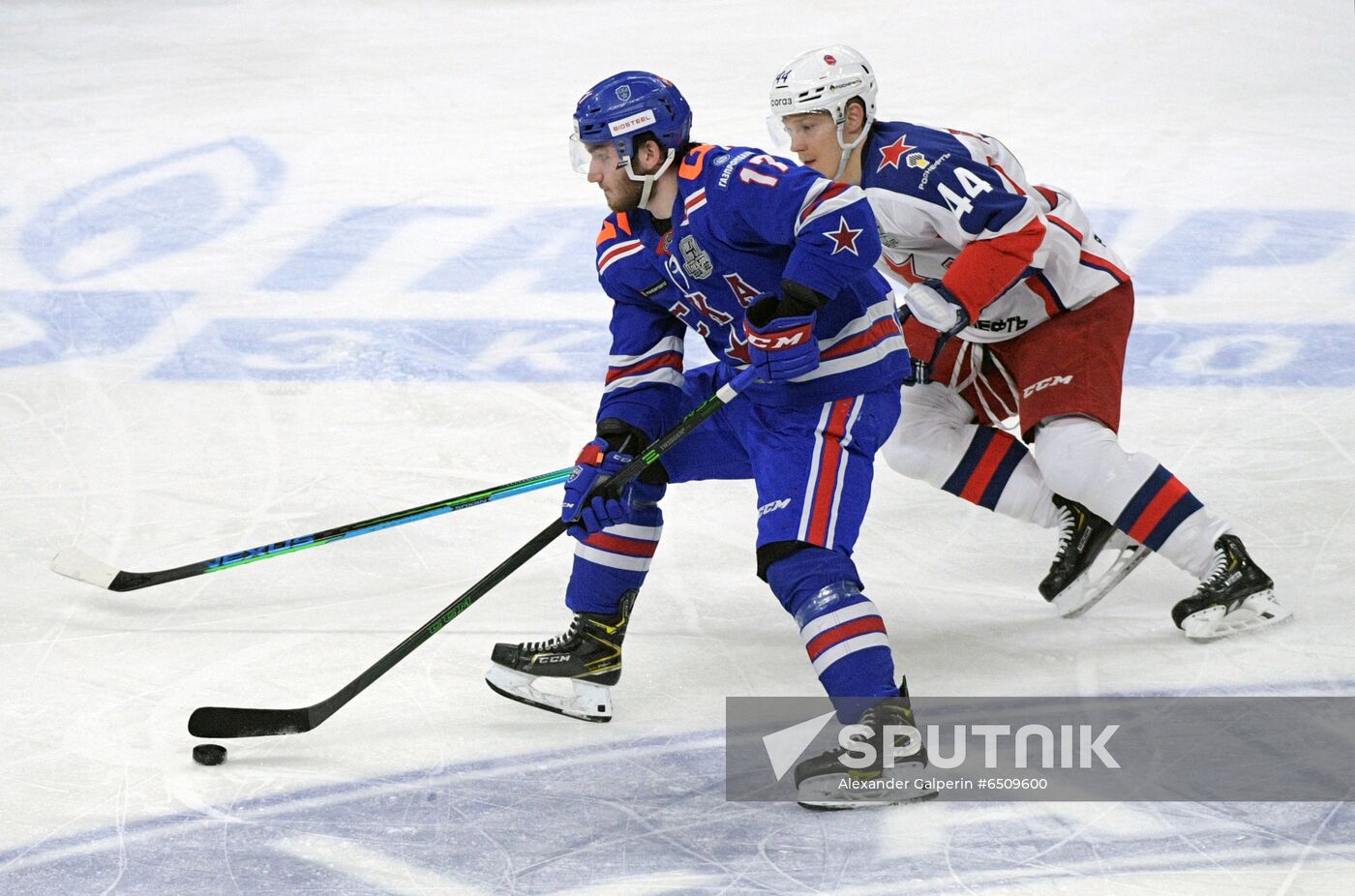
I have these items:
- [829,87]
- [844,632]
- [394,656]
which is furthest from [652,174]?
[394,656]

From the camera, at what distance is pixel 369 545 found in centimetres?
383

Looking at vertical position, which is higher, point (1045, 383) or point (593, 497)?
point (1045, 383)

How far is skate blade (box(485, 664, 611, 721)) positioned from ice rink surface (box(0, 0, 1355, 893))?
35mm

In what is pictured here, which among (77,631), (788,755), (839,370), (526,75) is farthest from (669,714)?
(526,75)

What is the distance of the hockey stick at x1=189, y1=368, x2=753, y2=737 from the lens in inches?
112

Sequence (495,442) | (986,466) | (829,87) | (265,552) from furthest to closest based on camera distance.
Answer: (495,442)
(986,466)
(265,552)
(829,87)

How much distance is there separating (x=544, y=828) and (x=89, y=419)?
2.50 metres

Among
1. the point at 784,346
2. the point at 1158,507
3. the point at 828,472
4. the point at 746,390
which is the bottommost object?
the point at 1158,507

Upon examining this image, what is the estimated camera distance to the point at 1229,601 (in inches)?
125

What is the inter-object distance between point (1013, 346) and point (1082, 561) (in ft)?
1.69

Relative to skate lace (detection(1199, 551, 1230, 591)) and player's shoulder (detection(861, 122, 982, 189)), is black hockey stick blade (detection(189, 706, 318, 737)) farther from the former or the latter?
skate lace (detection(1199, 551, 1230, 591))

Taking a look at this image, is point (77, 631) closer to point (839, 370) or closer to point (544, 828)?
point (544, 828)

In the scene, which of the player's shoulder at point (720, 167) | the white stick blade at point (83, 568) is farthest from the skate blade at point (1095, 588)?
the white stick blade at point (83, 568)

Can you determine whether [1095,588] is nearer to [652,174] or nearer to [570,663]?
[570,663]
